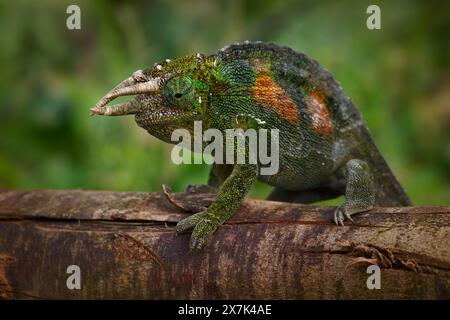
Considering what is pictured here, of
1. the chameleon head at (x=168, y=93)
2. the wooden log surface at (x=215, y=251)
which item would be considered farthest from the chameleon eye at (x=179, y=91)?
the wooden log surface at (x=215, y=251)

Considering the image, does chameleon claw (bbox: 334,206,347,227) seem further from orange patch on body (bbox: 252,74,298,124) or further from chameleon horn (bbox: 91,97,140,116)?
chameleon horn (bbox: 91,97,140,116)

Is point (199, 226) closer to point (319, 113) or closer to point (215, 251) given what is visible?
point (215, 251)

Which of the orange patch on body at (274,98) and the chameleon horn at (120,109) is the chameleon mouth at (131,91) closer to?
the chameleon horn at (120,109)

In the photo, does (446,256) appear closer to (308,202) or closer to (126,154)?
(308,202)

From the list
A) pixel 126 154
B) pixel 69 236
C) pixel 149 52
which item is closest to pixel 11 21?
pixel 149 52

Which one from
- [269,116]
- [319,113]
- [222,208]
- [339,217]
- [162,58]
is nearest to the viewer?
[339,217]

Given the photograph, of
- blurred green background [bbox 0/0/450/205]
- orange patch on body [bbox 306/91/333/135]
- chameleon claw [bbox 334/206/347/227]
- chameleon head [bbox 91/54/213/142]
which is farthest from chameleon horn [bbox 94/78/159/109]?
blurred green background [bbox 0/0/450/205]

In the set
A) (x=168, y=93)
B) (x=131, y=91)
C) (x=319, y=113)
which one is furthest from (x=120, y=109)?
(x=319, y=113)
